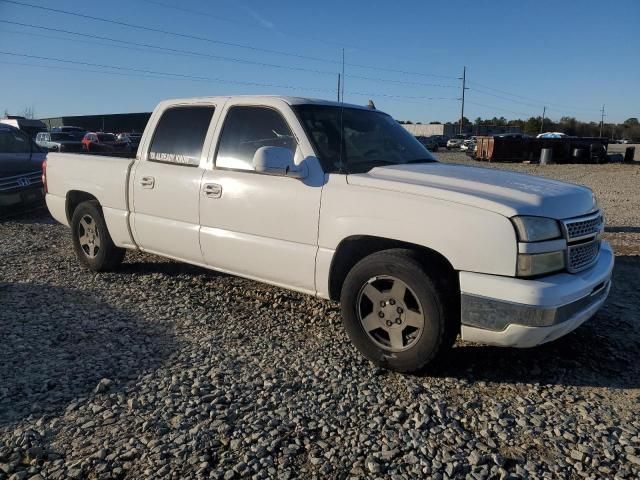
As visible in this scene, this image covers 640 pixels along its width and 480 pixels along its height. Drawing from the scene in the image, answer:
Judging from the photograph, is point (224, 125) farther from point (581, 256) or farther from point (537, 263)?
point (581, 256)

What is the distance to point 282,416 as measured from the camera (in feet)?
9.83

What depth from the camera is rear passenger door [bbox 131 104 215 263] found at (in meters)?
4.63

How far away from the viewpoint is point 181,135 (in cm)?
489

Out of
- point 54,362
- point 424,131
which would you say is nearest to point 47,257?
point 54,362

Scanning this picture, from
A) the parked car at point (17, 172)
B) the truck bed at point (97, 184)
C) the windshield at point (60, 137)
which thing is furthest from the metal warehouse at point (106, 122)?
the truck bed at point (97, 184)

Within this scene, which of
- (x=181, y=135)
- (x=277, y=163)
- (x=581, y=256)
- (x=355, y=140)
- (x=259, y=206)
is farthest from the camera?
(x=181, y=135)

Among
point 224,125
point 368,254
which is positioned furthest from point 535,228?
point 224,125

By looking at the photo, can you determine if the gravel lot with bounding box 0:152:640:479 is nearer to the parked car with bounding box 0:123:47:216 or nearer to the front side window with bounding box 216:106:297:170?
the front side window with bounding box 216:106:297:170

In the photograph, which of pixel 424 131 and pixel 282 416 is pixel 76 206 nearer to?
pixel 282 416

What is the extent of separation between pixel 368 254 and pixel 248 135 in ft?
4.86

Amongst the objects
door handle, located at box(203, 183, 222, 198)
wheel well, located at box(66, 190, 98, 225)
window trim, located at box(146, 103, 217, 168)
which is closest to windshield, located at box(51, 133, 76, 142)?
wheel well, located at box(66, 190, 98, 225)

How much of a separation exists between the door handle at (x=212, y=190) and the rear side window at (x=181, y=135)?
315mm

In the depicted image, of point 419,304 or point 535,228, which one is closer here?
point 535,228

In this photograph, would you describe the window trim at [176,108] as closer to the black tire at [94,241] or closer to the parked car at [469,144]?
the black tire at [94,241]
